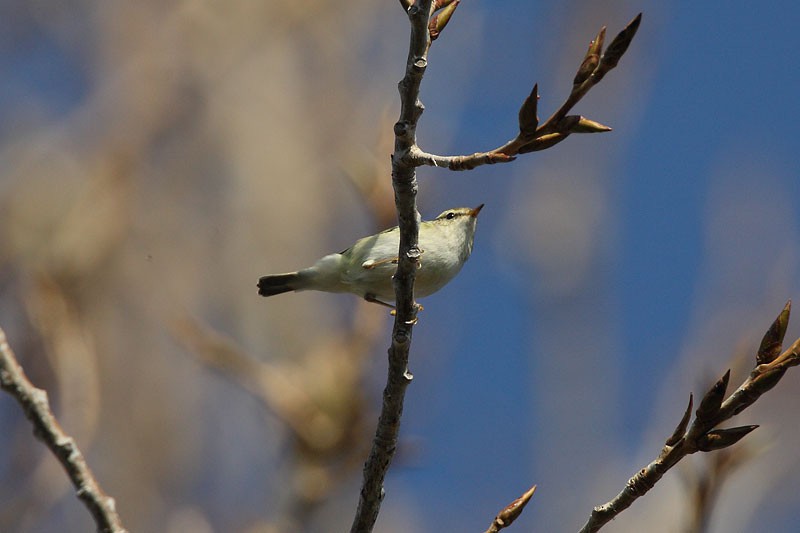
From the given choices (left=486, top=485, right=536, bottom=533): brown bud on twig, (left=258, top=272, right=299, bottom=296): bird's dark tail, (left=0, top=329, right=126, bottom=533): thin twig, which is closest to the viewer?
(left=0, top=329, right=126, bottom=533): thin twig

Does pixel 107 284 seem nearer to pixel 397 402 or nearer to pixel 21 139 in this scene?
pixel 21 139

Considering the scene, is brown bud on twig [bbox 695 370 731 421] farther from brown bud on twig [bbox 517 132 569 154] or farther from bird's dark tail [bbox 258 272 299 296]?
bird's dark tail [bbox 258 272 299 296]

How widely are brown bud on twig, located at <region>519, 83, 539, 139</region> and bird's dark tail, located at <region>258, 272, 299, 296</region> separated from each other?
3.31m

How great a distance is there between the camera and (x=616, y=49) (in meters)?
2.00

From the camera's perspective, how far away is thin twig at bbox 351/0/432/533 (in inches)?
101

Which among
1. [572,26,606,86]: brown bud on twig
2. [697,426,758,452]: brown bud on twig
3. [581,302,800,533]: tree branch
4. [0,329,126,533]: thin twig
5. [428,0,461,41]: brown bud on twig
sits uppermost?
[428,0,461,41]: brown bud on twig

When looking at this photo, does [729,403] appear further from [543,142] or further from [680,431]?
[543,142]

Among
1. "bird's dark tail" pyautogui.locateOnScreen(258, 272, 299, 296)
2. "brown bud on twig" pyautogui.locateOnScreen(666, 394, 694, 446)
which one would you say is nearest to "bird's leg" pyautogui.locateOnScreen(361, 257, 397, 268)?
"bird's dark tail" pyautogui.locateOnScreen(258, 272, 299, 296)

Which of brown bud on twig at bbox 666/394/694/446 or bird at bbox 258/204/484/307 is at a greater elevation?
bird at bbox 258/204/484/307

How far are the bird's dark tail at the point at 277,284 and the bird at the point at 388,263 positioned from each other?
1 cm

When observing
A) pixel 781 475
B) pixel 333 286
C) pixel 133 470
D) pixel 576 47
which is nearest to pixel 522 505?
pixel 333 286

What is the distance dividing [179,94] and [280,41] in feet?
5.29

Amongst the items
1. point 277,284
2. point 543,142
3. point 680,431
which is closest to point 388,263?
point 277,284

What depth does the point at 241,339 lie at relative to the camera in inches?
321
